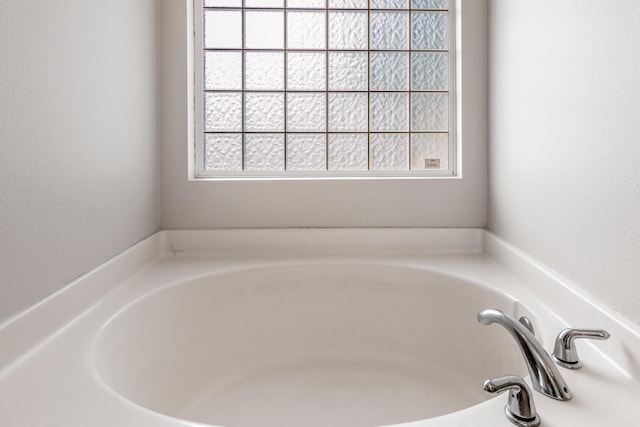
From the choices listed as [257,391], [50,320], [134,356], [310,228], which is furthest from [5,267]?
[310,228]

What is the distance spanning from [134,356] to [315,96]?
4.40 feet

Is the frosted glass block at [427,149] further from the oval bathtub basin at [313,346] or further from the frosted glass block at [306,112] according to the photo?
the oval bathtub basin at [313,346]

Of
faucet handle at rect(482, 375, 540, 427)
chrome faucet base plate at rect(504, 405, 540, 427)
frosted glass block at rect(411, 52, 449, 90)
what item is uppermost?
frosted glass block at rect(411, 52, 449, 90)

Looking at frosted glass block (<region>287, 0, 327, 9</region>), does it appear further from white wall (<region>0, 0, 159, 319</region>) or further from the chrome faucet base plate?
the chrome faucet base plate

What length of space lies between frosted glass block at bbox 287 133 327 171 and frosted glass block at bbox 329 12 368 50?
0.46 m

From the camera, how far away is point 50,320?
882 mm

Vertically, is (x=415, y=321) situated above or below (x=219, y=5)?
below

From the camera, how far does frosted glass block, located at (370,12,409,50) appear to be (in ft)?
5.91

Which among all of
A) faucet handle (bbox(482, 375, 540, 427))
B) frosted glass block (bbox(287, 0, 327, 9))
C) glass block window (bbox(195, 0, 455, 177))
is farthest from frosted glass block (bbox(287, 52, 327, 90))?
faucet handle (bbox(482, 375, 540, 427))

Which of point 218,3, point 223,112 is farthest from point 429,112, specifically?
point 218,3

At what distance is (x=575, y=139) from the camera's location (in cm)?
100

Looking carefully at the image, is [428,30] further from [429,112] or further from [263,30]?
[263,30]

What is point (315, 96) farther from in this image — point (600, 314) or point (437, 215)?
point (600, 314)

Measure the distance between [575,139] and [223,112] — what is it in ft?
4.72
